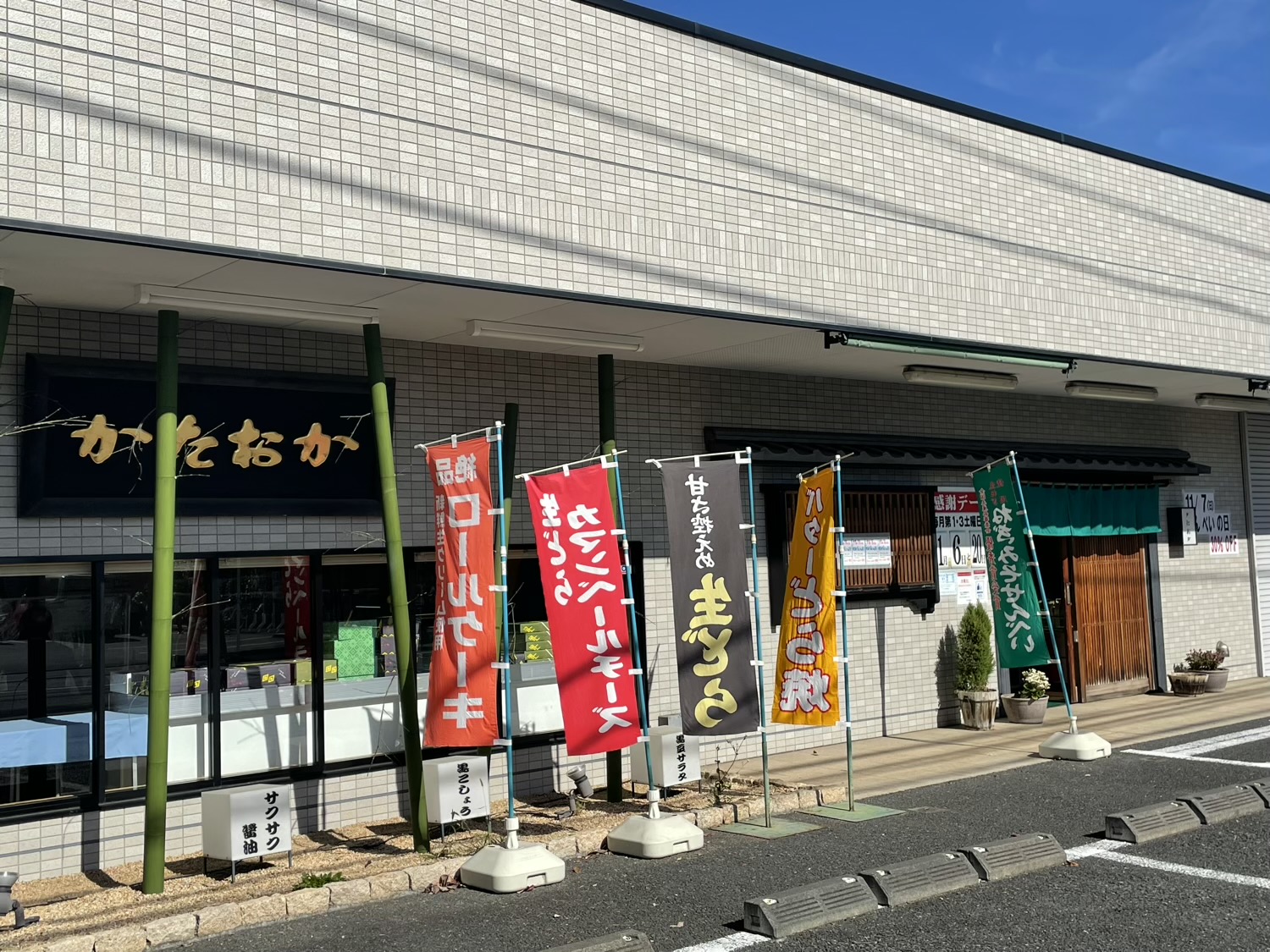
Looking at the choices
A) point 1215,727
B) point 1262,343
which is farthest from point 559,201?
point 1262,343

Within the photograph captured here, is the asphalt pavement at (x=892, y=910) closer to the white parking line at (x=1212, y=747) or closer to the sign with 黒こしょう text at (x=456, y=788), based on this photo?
the sign with 黒こしょう text at (x=456, y=788)

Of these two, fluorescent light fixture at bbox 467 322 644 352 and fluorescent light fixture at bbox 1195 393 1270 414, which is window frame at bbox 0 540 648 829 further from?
fluorescent light fixture at bbox 1195 393 1270 414

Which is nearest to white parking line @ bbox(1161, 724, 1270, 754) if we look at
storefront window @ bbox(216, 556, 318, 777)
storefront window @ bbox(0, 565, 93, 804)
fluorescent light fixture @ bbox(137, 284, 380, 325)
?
storefront window @ bbox(216, 556, 318, 777)

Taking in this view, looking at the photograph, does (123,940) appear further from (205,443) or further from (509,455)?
(509,455)

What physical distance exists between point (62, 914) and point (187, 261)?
396cm

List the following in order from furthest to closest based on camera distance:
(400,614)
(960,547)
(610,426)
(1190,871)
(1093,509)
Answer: (1093,509)
(960,547)
(610,426)
(400,614)
(1190,871)

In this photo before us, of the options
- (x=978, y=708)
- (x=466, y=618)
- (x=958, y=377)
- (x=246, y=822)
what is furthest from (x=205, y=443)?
(x=978, y=708)

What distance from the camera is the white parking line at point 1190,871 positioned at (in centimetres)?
741

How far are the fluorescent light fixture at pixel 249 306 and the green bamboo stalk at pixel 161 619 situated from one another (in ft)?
0.69

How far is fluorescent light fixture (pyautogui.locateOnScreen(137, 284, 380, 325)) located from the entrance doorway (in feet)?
32.3

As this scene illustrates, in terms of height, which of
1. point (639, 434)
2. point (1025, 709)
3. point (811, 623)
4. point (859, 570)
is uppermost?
point (639, 434)

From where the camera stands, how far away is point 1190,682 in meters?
16.1

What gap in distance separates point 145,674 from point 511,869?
3142 millimetres

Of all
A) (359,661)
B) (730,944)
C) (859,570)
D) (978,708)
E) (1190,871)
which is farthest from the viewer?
(978,708)
